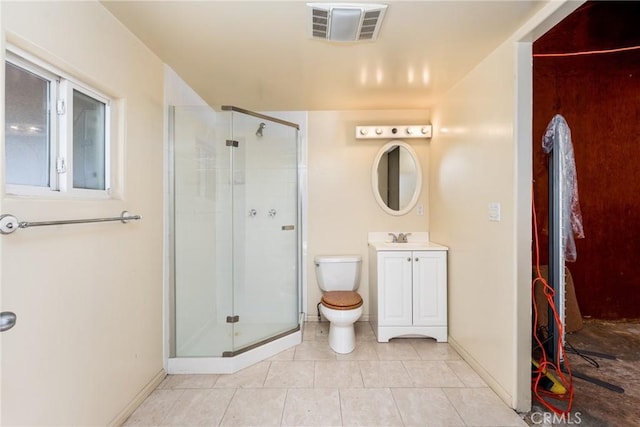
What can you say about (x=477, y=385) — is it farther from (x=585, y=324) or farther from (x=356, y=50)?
(x=356, y=50)

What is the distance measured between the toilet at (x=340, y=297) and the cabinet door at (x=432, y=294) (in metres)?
0.56

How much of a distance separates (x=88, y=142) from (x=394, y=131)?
7.95ft

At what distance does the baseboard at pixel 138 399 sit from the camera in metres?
1.42

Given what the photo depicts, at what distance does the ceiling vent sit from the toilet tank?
183 cm

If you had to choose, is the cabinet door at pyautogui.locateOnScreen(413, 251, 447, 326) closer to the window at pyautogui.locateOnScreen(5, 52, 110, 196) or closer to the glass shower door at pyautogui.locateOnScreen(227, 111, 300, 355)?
the glass shower door at pyautogui.locateOnScreen(227, 111, 300, 355)

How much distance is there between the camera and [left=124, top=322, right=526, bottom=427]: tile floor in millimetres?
1476

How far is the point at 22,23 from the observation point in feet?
3.15

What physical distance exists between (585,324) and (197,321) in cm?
358

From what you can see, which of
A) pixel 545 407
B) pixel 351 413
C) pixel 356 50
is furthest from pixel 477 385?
pixel 356 50

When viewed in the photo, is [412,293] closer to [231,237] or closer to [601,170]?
[231,237]

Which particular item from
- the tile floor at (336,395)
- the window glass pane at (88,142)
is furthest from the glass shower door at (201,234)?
the window glass pane at (88,142)

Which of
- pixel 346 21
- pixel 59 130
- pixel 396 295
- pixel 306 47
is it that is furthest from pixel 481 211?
pixel 59 130
